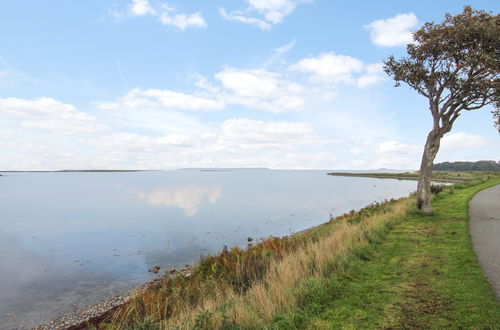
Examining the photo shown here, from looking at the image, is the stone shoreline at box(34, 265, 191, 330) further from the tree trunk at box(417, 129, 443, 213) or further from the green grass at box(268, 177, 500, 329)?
the tree trunk at box(417, 129, 443, 213)

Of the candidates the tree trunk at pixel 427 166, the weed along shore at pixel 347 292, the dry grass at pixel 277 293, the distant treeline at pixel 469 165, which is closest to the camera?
the weed along shore at pixel 347 292

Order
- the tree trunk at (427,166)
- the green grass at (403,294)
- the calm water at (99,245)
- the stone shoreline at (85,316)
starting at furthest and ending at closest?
the tree trunk at (427,166) → the calm water at (99,245) → the stone shoreline at (85,316) → the green grass at (403,294)

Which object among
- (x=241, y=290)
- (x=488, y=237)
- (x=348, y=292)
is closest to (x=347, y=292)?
(x=348, y=292)

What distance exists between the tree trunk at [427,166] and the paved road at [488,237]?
2.39m

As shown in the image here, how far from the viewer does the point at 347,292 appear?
7375mm

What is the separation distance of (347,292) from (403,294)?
4.26 feet

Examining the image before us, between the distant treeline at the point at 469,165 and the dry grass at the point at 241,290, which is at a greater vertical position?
the distant treeline at the point at 469,165

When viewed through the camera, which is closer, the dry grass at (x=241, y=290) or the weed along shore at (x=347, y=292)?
the weed along shore at (x=347, y=292)

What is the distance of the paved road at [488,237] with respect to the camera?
26.4 ft

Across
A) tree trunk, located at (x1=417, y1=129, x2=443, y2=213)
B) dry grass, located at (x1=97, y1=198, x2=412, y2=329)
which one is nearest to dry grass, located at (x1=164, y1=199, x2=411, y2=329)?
dry grass, located at (x1=97, y1=198, x2=412, y2=329)

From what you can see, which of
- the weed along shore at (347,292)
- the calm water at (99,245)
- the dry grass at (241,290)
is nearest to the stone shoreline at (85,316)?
the weed along shore at (347,292)

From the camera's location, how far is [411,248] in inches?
435

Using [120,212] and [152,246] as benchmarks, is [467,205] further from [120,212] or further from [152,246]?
[120,212]

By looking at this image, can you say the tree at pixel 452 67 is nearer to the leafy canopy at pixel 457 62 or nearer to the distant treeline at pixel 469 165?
the leafy canopy at pixel 457 62
